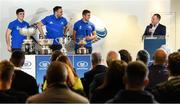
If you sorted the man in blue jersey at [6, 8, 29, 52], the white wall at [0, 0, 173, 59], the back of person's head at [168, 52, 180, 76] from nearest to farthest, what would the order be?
the back of person's head at [168, 52, 180, 76]
the man in blue jersey at [6, 8, 29, 52]
the white wall at [0, 0, 173, 59]

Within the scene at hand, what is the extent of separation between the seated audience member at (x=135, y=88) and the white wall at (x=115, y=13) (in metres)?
7.84

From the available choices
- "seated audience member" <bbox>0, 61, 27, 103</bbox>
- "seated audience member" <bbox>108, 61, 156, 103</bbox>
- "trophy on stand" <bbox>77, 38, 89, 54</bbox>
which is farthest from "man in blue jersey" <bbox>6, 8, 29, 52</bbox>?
"seated audience member" <bbox>108, 61, 156, 103</bbox>

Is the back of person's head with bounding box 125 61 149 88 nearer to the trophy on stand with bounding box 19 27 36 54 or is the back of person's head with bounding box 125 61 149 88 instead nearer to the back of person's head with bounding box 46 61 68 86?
the back of person's head with bounding box 46 61 68 86

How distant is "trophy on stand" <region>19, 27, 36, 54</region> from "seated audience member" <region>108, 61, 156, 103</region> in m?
6.74

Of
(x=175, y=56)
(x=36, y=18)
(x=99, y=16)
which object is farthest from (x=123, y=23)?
(x=175, y=56)

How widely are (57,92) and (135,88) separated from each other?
1.87 feet

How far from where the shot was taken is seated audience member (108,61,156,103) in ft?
9.61

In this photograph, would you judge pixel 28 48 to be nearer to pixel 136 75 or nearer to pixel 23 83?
pixel 23 83

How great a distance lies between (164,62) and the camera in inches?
201

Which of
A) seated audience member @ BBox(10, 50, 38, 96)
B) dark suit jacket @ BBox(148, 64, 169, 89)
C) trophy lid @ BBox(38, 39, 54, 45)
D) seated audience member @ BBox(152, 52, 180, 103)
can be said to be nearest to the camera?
seated audience member @ BBox(152, 52, 180, 103)

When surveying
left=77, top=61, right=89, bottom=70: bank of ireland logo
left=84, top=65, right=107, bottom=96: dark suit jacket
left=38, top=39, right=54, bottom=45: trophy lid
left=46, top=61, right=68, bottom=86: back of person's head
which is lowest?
left=77, top=61, right=89, bottom=70: bank of ireland logo

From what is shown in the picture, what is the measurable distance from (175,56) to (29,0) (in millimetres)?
7422

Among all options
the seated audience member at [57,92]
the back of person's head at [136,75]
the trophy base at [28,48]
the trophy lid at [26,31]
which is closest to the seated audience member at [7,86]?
the seated audience member at [57,92]

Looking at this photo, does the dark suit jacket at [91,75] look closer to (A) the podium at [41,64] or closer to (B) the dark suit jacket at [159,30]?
(A) the podium at [41,64]
